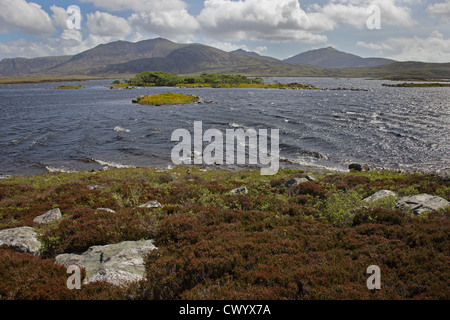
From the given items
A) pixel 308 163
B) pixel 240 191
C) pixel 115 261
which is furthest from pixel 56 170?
pixel 308 163

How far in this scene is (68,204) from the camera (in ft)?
43.9

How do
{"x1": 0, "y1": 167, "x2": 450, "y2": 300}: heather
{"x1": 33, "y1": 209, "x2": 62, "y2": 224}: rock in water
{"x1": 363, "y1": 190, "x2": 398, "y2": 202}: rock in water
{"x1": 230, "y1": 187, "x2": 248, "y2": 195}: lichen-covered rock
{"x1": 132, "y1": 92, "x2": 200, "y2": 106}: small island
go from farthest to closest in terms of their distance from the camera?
{"x1": 132, "y1": 92, "x2": 200, "y2": 106}: small island
{"x1": 230, "y1": 187, "x2": 248, "y2": 195}: lichen-covered rock
{"x1": 363, "y1": 190, "x2": 398, "y2": 202}: rock in water
{"x1": 33, "y1": 209, "x2": 62, "y2": 224}: rock in water
{"x1": 0, "y1": 167, "x2": 450, "y2": 300}: heather

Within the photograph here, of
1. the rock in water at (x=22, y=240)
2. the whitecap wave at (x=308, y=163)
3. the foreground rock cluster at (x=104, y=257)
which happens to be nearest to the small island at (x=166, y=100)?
the whitecap wave at (x=308, y=163)

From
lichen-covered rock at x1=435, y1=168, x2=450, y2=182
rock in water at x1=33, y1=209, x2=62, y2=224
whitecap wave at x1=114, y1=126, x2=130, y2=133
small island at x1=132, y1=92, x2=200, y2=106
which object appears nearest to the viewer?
rock in water at x1=33, y1=209, x2=62, y2=224

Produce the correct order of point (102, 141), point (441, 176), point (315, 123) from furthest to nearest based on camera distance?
1. point (315, 123)
2. point (102, 141)
3. point (441, 176)

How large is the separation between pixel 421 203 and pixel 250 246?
829cm

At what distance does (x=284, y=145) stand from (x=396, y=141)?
16570mm

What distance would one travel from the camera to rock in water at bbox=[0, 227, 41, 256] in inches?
332

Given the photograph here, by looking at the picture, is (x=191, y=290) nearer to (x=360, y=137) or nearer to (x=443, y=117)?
(x=360, y=137)

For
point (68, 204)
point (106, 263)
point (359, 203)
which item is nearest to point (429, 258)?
point (359, 203)

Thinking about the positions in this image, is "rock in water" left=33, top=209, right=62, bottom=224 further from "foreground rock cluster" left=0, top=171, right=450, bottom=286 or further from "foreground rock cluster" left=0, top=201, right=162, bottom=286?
"foreground rock cluster" left=0, top=201, right=162, bottom=286

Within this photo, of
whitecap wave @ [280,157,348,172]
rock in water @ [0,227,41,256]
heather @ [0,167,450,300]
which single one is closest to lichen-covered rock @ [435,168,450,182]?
heather @ [0,167,450,300]

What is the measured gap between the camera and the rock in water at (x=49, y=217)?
36.8 ft

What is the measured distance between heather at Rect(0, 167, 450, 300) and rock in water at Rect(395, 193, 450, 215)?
1.72 feet
